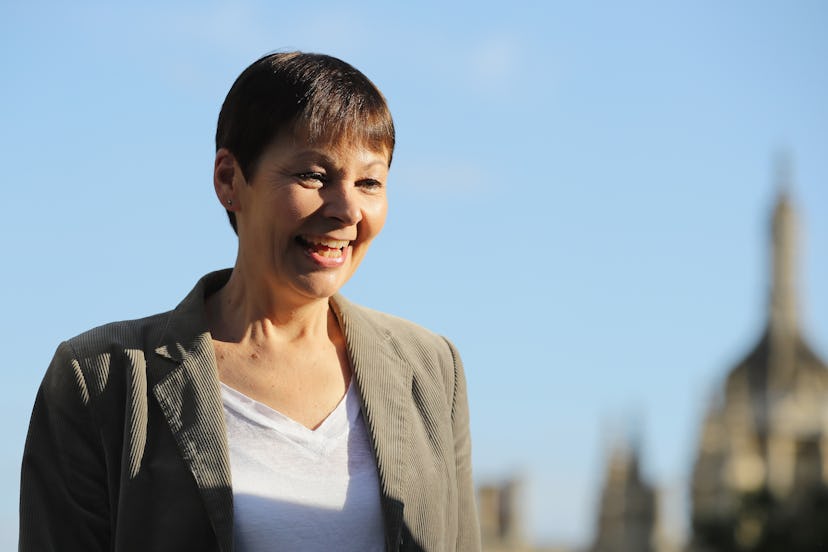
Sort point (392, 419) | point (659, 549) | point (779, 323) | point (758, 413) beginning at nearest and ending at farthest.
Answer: point (392, 419)
point (659, 549)
point (758, 413)
point (779, 323)

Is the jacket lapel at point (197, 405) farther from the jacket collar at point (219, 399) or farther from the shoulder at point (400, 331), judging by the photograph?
the shoulder at point (400, 331)

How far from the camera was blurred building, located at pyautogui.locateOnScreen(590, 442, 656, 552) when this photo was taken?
50.8 m

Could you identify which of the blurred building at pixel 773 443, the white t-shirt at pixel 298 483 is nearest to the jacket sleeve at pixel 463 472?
the white t-shirt at pixel 298 483

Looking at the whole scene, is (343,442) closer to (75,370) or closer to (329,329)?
(329,329)

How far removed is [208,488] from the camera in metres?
2.76

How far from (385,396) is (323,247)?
0.33m

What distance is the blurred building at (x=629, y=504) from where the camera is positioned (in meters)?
50.8

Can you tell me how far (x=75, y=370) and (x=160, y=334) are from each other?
7.9 inches

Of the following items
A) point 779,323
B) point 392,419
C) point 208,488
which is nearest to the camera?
point 208,488

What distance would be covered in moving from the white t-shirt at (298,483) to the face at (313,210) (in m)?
0.26

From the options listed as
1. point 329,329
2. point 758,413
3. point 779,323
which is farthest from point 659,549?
point 329,329

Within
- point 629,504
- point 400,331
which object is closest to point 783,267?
point 629,504

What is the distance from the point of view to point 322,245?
288 centimetres

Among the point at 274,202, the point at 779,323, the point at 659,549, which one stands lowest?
the point at 659,549
